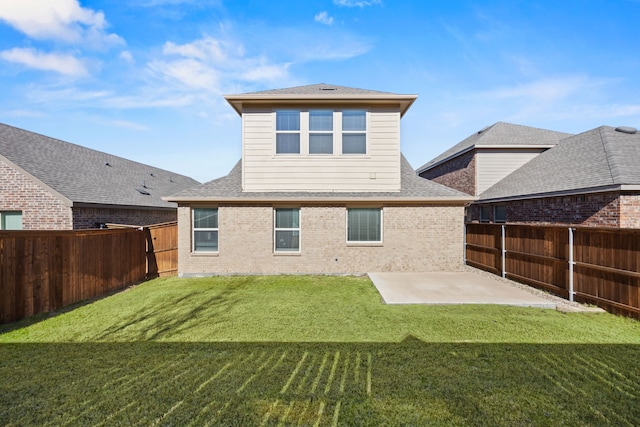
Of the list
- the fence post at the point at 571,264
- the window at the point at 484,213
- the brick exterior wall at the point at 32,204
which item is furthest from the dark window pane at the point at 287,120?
the window at the point at 484,213

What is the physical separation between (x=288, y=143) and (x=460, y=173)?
1270 cm

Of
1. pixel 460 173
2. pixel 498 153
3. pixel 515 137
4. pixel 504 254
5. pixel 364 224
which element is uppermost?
pixel 515 137

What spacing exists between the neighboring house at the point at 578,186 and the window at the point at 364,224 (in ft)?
21.5

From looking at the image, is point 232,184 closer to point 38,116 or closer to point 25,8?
point 25,8

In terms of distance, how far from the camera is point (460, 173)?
18875mm

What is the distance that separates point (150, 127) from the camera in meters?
16.3

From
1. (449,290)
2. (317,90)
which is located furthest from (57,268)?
(449,290)

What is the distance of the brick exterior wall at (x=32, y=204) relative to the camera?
35.8 ft

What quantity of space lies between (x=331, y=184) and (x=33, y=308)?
8468mm

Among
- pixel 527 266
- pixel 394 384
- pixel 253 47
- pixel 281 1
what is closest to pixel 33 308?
pixel 394 384

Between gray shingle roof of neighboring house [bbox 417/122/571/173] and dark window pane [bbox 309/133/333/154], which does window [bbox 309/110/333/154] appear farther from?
gray shingle roof of neighboring house [bbox 417/122/571/173]

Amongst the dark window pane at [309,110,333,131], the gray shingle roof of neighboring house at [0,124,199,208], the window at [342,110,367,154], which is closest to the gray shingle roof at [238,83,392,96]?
the dark window pane at [309,110,333,131]

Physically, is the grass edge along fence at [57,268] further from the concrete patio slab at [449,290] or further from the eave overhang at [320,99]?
the concrete patio slab at [449,290]

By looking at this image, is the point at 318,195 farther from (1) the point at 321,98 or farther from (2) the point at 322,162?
(1) the point at 321,98
